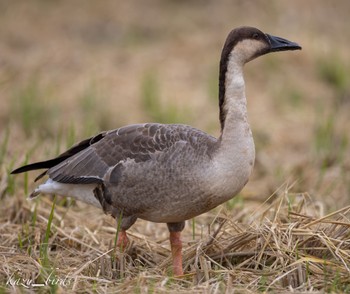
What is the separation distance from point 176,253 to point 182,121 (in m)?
4.26

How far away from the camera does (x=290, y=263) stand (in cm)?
477

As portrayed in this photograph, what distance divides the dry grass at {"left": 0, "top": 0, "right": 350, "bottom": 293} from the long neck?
634 mm

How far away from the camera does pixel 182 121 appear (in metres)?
9.23

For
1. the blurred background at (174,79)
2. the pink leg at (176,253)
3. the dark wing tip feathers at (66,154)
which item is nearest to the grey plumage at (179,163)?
the pink leg at (176,253)

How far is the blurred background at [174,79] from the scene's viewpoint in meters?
8.17

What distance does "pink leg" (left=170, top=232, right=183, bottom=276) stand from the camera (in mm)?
4953

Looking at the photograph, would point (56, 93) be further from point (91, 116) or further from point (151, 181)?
point (151, 181)

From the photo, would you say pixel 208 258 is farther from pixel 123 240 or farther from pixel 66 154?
pixel 66 154

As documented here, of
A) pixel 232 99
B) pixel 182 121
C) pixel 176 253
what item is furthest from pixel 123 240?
pixel 182 121

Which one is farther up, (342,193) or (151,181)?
(151,181)

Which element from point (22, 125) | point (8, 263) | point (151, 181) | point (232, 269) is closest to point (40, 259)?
point (8, 263)

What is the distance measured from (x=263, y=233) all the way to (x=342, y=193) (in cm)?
260

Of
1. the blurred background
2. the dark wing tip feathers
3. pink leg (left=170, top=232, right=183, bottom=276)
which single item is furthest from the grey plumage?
the blurred background

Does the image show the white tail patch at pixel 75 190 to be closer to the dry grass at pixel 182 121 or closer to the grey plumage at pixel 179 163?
the grey plumage at pixel 179 163
